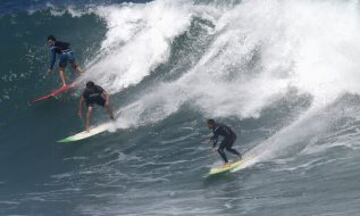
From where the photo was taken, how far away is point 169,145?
57.5 feet

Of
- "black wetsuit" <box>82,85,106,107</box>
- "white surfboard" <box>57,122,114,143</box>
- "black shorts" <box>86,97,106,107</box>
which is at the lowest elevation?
"white surfboard" <box>57,122,114,143</box>

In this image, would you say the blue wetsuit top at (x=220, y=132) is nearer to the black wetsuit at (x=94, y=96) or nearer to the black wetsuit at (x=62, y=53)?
the black wetsuit at (x=94, y=96)

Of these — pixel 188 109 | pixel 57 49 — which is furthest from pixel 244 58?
pixel 57 49

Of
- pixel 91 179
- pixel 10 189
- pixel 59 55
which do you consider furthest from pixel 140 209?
pixel 59 55

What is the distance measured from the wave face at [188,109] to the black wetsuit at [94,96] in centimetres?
99

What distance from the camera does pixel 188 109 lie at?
18.9 metres

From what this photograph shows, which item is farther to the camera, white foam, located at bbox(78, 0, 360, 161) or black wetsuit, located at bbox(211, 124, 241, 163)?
white foam, located at bbox(78, 0, 360, 161)

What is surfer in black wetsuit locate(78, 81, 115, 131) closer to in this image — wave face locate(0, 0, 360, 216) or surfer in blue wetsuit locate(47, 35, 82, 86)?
wave face locate(0, 0, 360, 216)

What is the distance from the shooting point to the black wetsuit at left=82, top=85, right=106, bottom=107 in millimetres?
18156

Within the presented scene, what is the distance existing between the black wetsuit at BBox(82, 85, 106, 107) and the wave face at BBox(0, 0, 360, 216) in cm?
99

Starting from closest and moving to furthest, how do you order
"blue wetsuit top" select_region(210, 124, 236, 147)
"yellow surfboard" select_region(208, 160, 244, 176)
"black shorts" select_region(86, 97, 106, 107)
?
"yellow surfboard" select_region(208, 160, 244, 176) < "blue wetsuit top" select_region(210, 124, 236, 147) < "black shorts" select_region(86, 97, 106, 107)

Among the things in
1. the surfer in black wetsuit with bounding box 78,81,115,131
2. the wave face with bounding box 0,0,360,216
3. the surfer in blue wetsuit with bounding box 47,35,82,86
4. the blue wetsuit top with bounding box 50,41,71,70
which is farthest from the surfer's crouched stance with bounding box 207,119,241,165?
the blue wetsuit top with bounding box 50,41,71,70

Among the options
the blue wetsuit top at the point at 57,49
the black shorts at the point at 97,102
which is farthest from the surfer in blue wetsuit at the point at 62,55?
the black shorts at the point at 97,102

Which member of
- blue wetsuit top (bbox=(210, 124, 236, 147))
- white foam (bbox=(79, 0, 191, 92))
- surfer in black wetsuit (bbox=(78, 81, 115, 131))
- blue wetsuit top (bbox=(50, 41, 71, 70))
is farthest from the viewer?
white foam (bbox=(79, 0, 191, 92))
